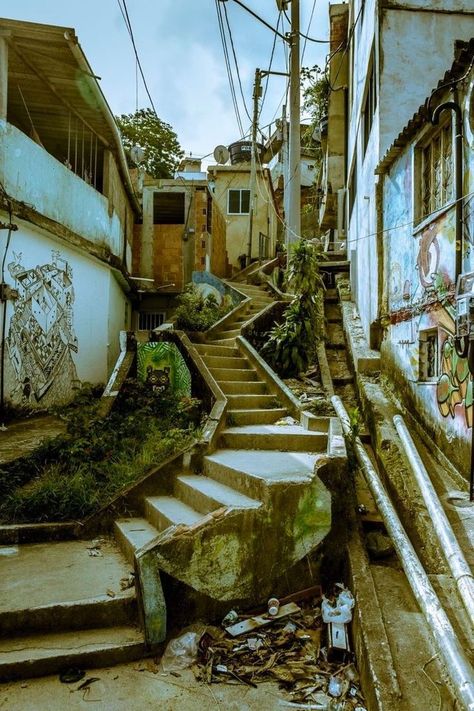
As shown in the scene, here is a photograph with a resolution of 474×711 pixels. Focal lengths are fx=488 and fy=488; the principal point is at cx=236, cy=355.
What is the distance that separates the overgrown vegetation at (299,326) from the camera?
9.90 m

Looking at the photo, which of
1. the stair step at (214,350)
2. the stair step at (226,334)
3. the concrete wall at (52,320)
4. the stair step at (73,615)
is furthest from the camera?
the stair step at (226,334)

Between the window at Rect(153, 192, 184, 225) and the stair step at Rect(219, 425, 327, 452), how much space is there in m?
13.4

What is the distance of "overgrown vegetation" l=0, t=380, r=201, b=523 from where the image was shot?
5.47m

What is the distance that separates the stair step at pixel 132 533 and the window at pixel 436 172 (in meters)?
5.23

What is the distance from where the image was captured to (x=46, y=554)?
16.1 ft

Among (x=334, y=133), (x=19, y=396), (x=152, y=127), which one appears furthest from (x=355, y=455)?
(x=152, y=127)

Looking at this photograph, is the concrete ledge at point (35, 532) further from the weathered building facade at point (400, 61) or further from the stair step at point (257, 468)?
the weathered building facade at point (400, 61)

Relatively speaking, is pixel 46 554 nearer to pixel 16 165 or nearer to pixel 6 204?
pixel 6 204

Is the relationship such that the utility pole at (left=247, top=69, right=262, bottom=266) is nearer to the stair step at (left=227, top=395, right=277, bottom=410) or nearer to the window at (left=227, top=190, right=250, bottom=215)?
the window at (left=227, top=190, right=250, bottom=215)

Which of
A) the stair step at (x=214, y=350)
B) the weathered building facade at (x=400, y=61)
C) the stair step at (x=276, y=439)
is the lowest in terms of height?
the stair step at (x=276, y=439)

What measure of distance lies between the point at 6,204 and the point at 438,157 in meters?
6.68

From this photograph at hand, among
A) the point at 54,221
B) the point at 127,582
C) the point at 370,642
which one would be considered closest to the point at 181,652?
the point at 127,582

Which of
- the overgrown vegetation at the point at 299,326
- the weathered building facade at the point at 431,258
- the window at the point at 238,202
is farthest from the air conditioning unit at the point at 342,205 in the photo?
the weathered building facade at the point at 431,258

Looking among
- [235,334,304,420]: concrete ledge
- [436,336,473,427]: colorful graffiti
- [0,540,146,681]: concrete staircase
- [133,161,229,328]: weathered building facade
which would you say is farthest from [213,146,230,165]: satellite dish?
[0,540,146,681]: concrete staircase
